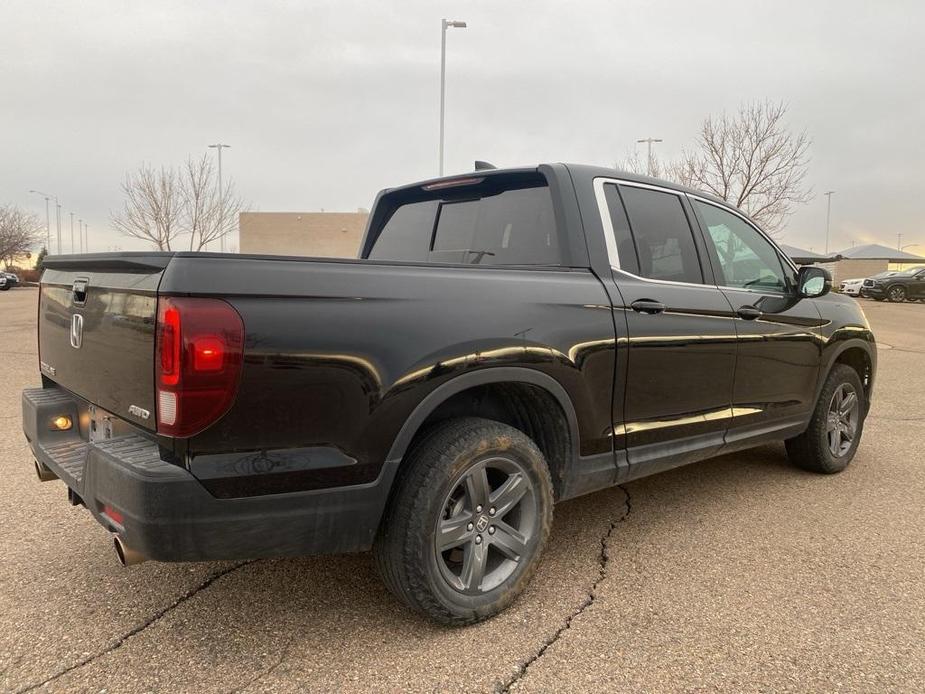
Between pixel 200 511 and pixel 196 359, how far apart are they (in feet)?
1.44

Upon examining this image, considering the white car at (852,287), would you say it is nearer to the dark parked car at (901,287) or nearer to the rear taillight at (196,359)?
the dark parked car at (901,287)

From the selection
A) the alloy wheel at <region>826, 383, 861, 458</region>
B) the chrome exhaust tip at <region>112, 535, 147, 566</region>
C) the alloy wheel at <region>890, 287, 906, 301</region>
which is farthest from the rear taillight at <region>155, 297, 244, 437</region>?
the alloy wheel at <region>890, 287, 906, 301</region>

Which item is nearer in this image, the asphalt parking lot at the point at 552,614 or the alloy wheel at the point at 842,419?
the asphalt parking lot at the point at 552,614

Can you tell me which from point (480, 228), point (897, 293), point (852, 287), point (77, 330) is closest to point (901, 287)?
point (897, 293)

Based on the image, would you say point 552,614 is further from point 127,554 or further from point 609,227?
point 609,227

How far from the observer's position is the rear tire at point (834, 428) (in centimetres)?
439

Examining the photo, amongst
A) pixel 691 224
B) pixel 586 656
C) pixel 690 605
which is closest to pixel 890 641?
pixel 690 605

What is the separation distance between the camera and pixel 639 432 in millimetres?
3074

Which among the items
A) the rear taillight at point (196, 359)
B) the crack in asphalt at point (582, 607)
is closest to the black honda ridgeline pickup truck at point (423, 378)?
the rear taillight at point (196, 359)

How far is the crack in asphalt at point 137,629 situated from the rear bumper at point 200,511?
0.51 meters

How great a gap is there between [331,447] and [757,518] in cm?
265

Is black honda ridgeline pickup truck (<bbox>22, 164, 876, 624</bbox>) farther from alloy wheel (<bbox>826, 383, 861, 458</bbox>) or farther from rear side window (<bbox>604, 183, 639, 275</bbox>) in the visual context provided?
alloy wheel (<bbox>826, 383, 861, 458</bbox>)

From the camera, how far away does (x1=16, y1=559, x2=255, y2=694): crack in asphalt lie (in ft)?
7.06

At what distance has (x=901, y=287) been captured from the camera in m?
30.1
